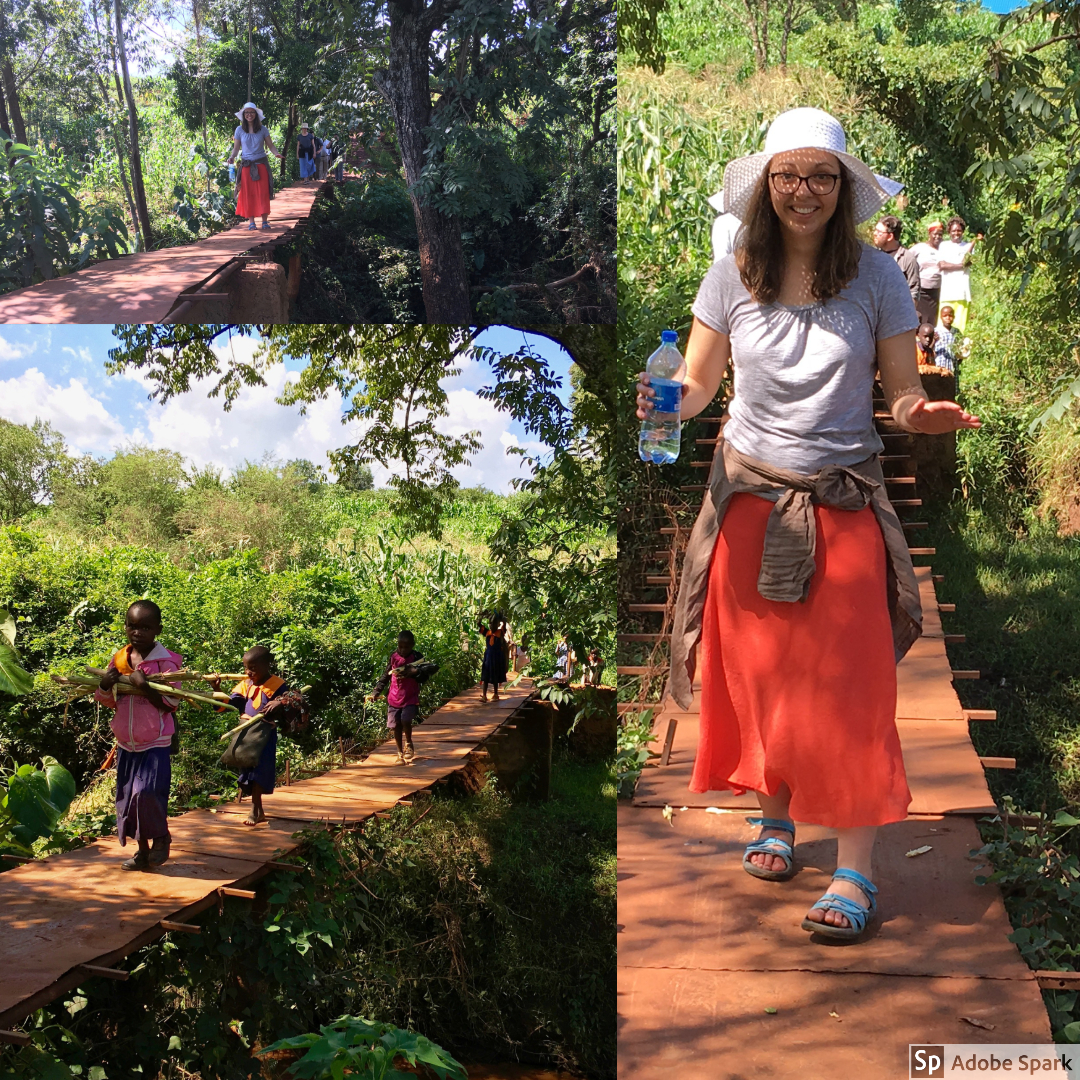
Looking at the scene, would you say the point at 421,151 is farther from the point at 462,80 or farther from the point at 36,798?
the point at 36,798

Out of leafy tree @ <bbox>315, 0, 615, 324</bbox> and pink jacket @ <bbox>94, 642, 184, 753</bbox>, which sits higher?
leafy tree @ <bbox>315, 0, 615, 324</bbox>

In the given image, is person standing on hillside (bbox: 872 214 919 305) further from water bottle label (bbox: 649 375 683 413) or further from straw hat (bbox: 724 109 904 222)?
Answer: water bottle label (bbox: 649 375 683 413)

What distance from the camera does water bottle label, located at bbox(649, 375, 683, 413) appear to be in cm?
189

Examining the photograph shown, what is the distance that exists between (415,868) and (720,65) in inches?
117

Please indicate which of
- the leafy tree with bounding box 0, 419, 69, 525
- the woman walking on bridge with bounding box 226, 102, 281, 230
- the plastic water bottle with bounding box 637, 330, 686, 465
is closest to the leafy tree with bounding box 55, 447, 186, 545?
the leafy tree with bounding box 0, 419, 69, 525

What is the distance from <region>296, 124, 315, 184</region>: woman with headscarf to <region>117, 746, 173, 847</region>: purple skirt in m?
1.43

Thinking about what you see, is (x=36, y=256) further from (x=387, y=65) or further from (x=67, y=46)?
(x=387, y=65)

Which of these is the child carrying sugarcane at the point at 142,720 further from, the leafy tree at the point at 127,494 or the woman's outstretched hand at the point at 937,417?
the woman's outstretched hand at the point at 937,417

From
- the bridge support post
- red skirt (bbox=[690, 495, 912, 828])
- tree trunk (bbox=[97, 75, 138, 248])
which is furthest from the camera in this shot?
the bridge support post

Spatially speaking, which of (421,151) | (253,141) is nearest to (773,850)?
(421,151)

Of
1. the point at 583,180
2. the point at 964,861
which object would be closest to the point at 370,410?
the point at 583,180

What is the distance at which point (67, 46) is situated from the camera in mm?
2588

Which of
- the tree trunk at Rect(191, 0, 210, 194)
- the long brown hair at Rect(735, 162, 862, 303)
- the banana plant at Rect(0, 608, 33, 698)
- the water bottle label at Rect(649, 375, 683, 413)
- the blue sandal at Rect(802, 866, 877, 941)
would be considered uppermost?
the tree trunk at Rect(191, 0, 210, 194)

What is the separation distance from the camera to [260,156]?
254 cm
